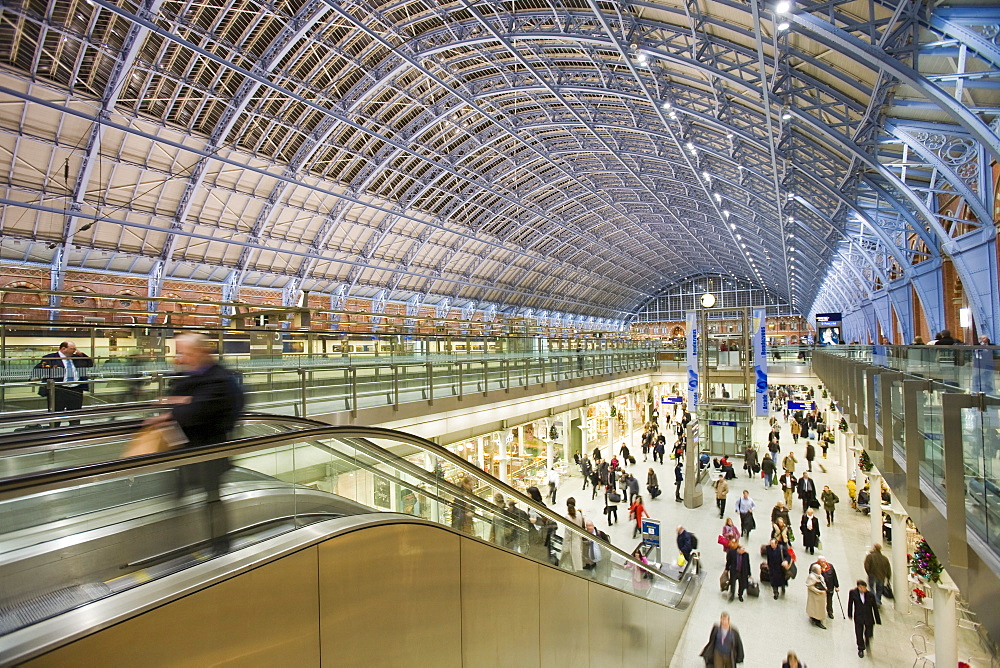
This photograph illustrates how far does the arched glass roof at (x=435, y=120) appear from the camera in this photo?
14141 mm

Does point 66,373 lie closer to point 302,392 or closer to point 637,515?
point 302,392

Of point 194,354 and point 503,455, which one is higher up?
point 194,354

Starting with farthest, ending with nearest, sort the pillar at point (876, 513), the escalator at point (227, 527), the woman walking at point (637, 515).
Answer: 1. the woman walking at point (637, 515)
2. the pillar at point (876, 513)
3. the escalator at point (227, 527)


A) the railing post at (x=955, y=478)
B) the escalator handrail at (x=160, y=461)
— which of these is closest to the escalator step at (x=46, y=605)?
the escalator handrail at (x=160, y=461)

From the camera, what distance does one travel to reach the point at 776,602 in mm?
10133

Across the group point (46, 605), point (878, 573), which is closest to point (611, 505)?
point (878, 573)

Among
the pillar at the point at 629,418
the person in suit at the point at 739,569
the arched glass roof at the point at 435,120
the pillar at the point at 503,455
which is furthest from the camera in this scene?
the pillar at the point at 629,418

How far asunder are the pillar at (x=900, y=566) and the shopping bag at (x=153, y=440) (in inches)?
482

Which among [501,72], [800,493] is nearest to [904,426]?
[800,493]

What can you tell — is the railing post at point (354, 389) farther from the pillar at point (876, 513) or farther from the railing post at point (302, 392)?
the pillar at point (876, 513)

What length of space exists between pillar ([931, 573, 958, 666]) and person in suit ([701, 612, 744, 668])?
2785mm

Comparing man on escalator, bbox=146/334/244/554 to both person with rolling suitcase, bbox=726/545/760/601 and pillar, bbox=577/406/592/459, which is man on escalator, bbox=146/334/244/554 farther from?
pillar, bbox=577/406/592/459

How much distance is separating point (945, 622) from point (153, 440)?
1008 centimetres

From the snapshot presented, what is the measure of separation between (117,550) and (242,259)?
107 ft
